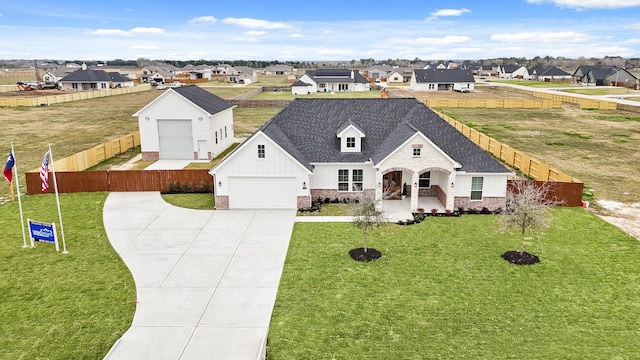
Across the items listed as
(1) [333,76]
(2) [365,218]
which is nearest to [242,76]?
(1) [333,76]

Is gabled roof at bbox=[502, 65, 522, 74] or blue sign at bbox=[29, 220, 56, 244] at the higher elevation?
gabled roof at bbox=[502, 65, 522, 74]

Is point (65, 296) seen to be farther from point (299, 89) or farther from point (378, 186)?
point (299, 89)

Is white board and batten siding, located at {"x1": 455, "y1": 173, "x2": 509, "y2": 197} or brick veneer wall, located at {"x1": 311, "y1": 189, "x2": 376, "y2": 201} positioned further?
brick veneer wall, located at {"x1": 311, "y1": 189, "x2": 376, "y2": 201}

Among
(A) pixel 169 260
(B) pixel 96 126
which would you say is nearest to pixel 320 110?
(A) pixel 169 260

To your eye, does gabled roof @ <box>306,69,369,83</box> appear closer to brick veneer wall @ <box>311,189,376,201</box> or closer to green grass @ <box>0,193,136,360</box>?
brick veneer wall @ <box>311,189,376,201</box>

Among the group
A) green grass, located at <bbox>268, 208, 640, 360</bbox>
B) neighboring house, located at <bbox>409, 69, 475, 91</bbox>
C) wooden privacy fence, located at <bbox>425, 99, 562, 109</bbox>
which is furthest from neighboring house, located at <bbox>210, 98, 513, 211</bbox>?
neighboring house, located at <bbox>409, 69, 475, 91</bbox>

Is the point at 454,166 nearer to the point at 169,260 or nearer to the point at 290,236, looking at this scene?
the point at 290,236
